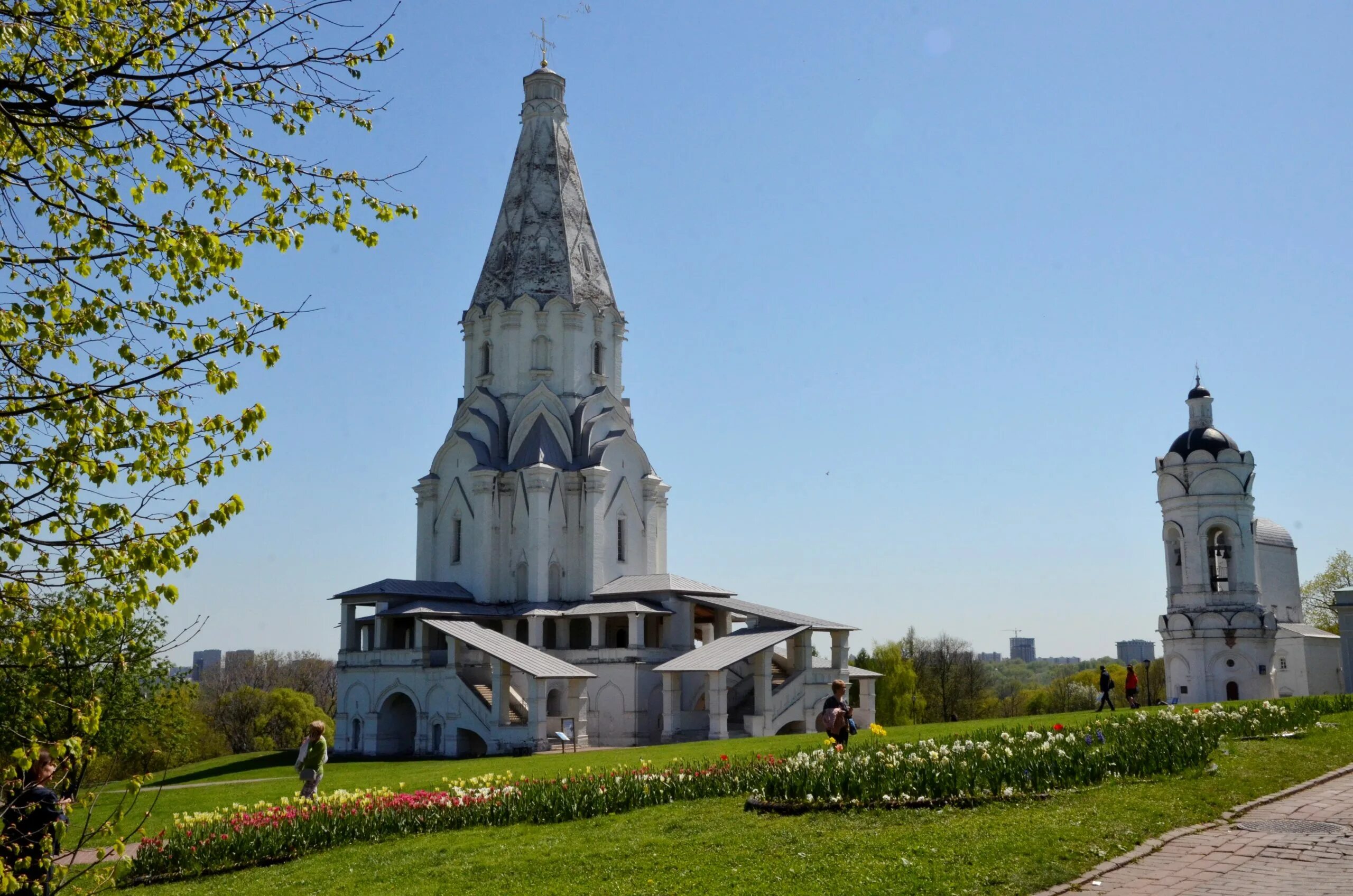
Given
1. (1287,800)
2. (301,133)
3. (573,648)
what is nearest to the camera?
(301,133)

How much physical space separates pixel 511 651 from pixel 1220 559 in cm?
2302

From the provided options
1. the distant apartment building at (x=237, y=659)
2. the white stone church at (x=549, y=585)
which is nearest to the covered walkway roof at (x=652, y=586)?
the white stone church at (x=549, y=585)

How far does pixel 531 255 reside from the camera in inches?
1708

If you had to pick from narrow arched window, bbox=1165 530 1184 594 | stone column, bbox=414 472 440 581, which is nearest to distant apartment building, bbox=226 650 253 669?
stone column, bbox=414 472 440 581

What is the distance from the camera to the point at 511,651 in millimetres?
32906

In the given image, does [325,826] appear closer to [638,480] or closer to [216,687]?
[638,480]

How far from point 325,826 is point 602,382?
102 ft

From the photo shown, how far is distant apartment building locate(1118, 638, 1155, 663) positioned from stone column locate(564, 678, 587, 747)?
3815cm

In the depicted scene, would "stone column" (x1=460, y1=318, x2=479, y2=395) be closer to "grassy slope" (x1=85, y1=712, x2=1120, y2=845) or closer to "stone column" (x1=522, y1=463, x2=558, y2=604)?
"stone column" (x1=522, y1=463, x2=558, y2=604)

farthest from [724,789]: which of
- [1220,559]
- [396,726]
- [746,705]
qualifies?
[1220,559]

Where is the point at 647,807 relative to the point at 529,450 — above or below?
below

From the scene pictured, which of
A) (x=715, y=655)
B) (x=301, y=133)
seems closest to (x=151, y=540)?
(x=301, y=133)

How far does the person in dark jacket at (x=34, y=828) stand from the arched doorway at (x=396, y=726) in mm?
28636

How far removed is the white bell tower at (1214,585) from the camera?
3638 cm
